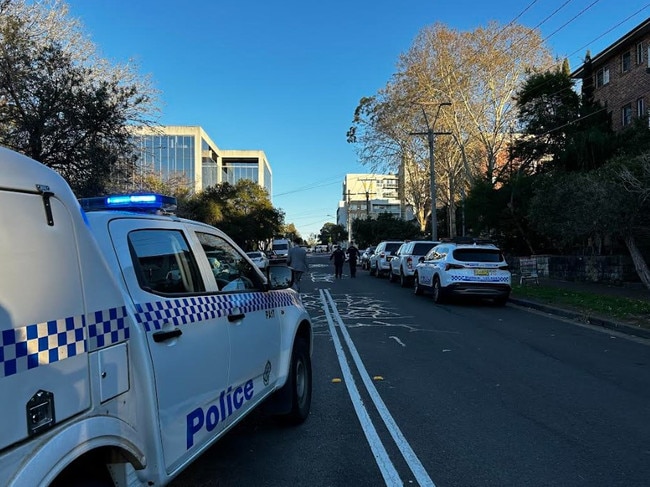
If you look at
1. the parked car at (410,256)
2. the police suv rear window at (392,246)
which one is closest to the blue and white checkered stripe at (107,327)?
the parked car at (410,256)

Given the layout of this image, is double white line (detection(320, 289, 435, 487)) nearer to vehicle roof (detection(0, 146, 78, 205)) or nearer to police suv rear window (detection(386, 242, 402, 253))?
vehicle roof (detection(0, 146, 78, 205))

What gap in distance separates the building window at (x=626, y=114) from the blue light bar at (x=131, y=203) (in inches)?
1219

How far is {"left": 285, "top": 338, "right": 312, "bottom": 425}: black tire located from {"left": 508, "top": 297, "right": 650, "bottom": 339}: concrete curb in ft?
24.9

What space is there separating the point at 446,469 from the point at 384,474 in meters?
0.51

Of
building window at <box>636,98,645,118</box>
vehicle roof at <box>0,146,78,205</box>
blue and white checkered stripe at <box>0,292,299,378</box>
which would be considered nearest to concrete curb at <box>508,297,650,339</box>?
blue and white checkered stripe at <box>0,292,299,378</box>

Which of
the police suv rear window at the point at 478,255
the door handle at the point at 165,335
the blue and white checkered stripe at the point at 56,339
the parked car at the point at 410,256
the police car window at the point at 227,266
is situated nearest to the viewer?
the blue and white checkered stripe at the point at 56,339

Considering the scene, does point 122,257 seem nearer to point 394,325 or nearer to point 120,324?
point 120,324

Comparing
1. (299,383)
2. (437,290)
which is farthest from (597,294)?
(299,383)

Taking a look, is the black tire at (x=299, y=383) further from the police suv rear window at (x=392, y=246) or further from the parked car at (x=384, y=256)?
the police suv rear window at (x=392, y=246)

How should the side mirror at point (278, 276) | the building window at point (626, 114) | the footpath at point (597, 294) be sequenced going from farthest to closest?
the building window at point (626, 114) < the footpath at point (597, 294) < the side mirror at point (278, 276)

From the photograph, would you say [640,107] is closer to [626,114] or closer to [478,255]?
[626,114]

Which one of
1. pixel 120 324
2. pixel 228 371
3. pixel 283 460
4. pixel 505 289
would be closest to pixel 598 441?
pixel 283 460

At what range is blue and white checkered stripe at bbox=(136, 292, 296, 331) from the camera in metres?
2.86

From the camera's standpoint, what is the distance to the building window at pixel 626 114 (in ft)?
94.6
